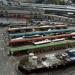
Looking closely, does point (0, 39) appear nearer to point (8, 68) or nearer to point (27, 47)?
point (27, 47)

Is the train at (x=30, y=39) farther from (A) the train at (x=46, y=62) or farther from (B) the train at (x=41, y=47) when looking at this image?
(A) the train at (x=46, y=62)

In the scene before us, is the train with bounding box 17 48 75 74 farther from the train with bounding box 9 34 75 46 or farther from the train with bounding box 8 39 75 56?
the train with bounding box 9 34 75 46

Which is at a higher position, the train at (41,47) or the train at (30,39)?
the train at (30,39)

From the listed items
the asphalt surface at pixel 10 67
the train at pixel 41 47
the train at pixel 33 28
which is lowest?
the asphalt surface at pixel 10 67

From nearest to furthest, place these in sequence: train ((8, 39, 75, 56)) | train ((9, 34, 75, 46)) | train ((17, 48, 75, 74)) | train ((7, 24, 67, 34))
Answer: train ((17, 48, 75, 74)) < train ((8, 39, 75, 56)) < train ((9, 34, 75, 46)) < train ((7, 24, 67, 34))

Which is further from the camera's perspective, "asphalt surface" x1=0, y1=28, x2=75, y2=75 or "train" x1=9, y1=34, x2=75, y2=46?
"train" x1=9, y1=34, x2=75, y2=46

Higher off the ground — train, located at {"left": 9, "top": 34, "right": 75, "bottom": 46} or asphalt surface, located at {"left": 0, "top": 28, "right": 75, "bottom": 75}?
train, located at {"left": 9, "top": 34, "right": 75, "bottom": 46}

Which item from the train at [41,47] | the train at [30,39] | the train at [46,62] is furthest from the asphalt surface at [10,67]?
the train at [30,39]

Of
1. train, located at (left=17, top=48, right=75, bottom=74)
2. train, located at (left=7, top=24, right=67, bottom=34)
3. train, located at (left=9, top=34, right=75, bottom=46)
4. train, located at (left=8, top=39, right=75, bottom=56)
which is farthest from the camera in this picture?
train, located at (left=7, top=24, right=67, bottom=34)

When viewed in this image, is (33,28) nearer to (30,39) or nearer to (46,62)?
(30,39)

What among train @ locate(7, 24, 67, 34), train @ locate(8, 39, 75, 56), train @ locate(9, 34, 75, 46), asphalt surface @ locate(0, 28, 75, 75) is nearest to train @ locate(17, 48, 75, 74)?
asphalt surface @ locate(0, 28, 75, 75)

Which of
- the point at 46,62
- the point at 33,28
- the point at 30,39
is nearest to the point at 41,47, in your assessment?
the point at 30,39

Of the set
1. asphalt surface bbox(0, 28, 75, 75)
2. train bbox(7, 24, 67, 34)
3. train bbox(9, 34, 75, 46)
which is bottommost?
asphalt surface bbox(0, 28, 75, 75)
